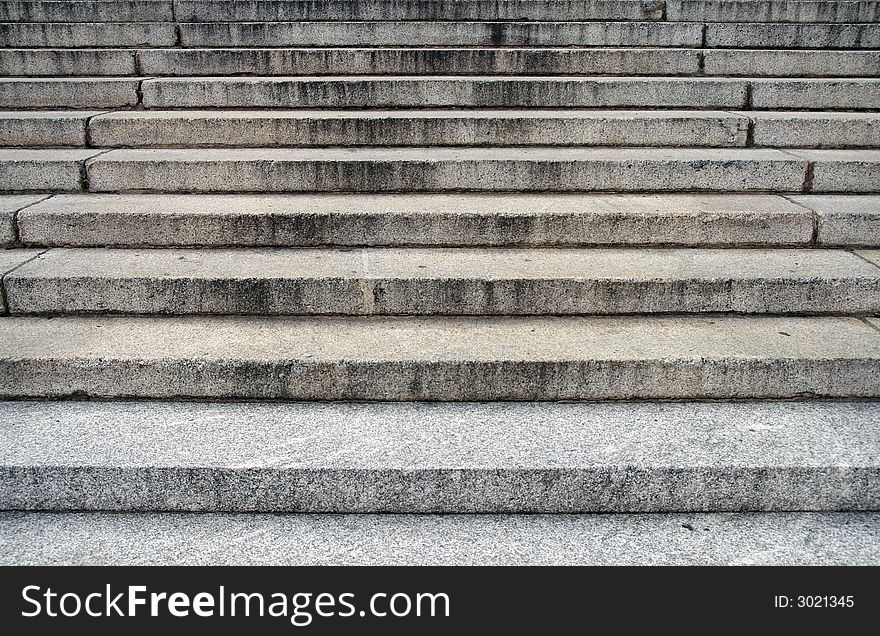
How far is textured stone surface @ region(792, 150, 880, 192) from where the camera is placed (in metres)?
4.37

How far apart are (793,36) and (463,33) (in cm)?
279

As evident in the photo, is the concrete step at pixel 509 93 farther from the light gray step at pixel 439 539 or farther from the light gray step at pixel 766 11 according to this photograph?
the light gray step at pixel 439 539

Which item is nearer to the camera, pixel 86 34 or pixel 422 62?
pixel 422 62

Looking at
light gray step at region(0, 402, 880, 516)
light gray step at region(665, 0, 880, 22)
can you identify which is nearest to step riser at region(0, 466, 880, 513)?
light gray step at region(0, 402, 880, 516)

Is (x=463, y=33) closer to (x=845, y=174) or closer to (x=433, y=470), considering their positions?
(x=845, y=174)

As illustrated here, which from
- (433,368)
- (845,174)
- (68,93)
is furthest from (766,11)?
(68,93)

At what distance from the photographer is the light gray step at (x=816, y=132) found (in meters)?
4.79

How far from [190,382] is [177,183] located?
1.81 metres

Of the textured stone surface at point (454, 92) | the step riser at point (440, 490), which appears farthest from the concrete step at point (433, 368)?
the textured stone surface at point (454, 92)

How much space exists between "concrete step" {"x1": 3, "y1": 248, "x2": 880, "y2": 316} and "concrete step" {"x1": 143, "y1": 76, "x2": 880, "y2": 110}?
2.07 meters

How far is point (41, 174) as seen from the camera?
170 inches

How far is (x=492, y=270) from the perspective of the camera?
11.8ft

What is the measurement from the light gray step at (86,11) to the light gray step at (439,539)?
4.68 metres
